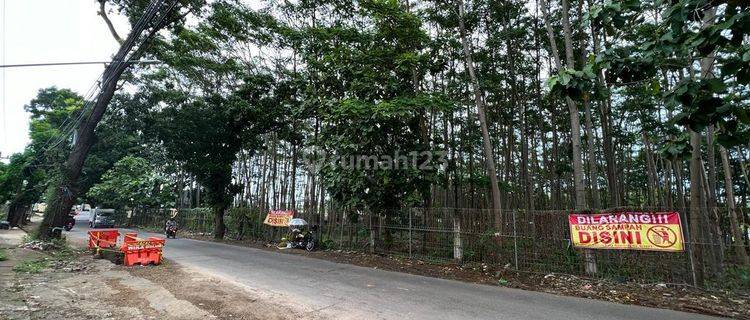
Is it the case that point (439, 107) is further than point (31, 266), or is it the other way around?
point (439, 107)

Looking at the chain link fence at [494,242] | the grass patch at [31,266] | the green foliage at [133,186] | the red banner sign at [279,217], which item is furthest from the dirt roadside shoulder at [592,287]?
the green foliage at [133,186]

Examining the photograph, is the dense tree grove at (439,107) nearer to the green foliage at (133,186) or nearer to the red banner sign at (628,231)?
the red banner sign at (628,231)

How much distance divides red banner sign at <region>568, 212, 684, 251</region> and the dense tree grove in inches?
16.4

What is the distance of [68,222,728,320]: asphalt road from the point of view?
5.60 metres

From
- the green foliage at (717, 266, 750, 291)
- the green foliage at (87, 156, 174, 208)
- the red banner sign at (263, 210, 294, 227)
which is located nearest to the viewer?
the green foliage at (717, 266, 750, 291)

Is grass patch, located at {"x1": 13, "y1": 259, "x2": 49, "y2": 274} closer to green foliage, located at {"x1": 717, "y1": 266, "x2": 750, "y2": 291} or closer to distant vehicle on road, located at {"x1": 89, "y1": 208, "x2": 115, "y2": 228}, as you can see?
green foliage, located at {"x1": 717, "y1": 266, "x2": 750, "y2": 291}

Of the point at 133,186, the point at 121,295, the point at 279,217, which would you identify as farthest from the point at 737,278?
the point at 133,186

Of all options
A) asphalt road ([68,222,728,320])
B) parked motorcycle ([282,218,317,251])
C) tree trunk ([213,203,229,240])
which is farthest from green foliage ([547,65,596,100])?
tree trunk ([213,203,229,240])

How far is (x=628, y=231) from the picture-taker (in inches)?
294

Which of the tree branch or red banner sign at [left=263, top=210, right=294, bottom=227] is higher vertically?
the tree branch

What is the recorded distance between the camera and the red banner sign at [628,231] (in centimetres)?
701

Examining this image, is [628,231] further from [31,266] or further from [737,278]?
[31,266]

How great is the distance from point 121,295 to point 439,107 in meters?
7.78

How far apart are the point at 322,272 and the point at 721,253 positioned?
24.2 feet
